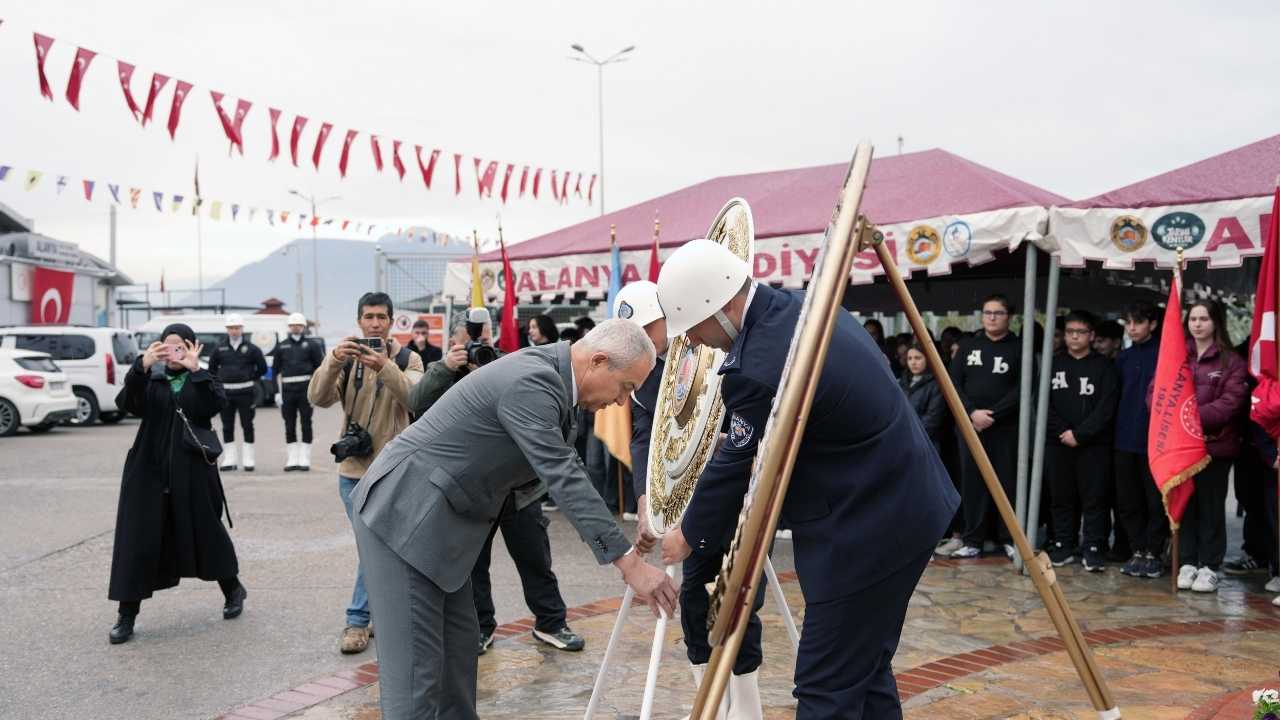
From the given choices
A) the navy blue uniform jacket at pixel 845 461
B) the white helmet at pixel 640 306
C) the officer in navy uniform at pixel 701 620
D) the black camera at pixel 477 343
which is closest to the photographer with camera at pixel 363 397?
the black camera at pixel 477 343

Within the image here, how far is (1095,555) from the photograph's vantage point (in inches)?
303

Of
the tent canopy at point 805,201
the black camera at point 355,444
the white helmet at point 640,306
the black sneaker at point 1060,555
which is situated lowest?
the black sneaker at point 1060,555

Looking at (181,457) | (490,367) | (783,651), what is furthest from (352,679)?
(490,367)

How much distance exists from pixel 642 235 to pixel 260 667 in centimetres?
632

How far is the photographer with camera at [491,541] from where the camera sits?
17.7 feet

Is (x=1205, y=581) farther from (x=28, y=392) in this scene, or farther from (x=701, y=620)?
(x=28, y=392)

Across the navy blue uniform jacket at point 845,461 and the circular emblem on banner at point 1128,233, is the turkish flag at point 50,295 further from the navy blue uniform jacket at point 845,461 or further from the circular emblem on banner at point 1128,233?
the navy blue uniform jacket at point 845,461

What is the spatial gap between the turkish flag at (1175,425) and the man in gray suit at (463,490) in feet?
15.9

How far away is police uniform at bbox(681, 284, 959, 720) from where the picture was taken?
9.73ft

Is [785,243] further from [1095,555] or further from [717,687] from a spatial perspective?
[717,687]

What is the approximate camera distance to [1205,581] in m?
7.02

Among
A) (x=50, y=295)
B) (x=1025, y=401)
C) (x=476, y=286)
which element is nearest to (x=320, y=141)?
(x=476, y=286)

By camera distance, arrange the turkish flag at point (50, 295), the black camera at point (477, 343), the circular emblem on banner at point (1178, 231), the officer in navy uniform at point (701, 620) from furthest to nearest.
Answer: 1. the turkish flag at point (50, 295)
2. the circular emblem on banner at point (1178, 231)
3. the black camera at point (477, 343)
4. the officer in navy uniform at point (701, 620)

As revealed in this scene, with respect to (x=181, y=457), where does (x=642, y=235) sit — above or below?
above
